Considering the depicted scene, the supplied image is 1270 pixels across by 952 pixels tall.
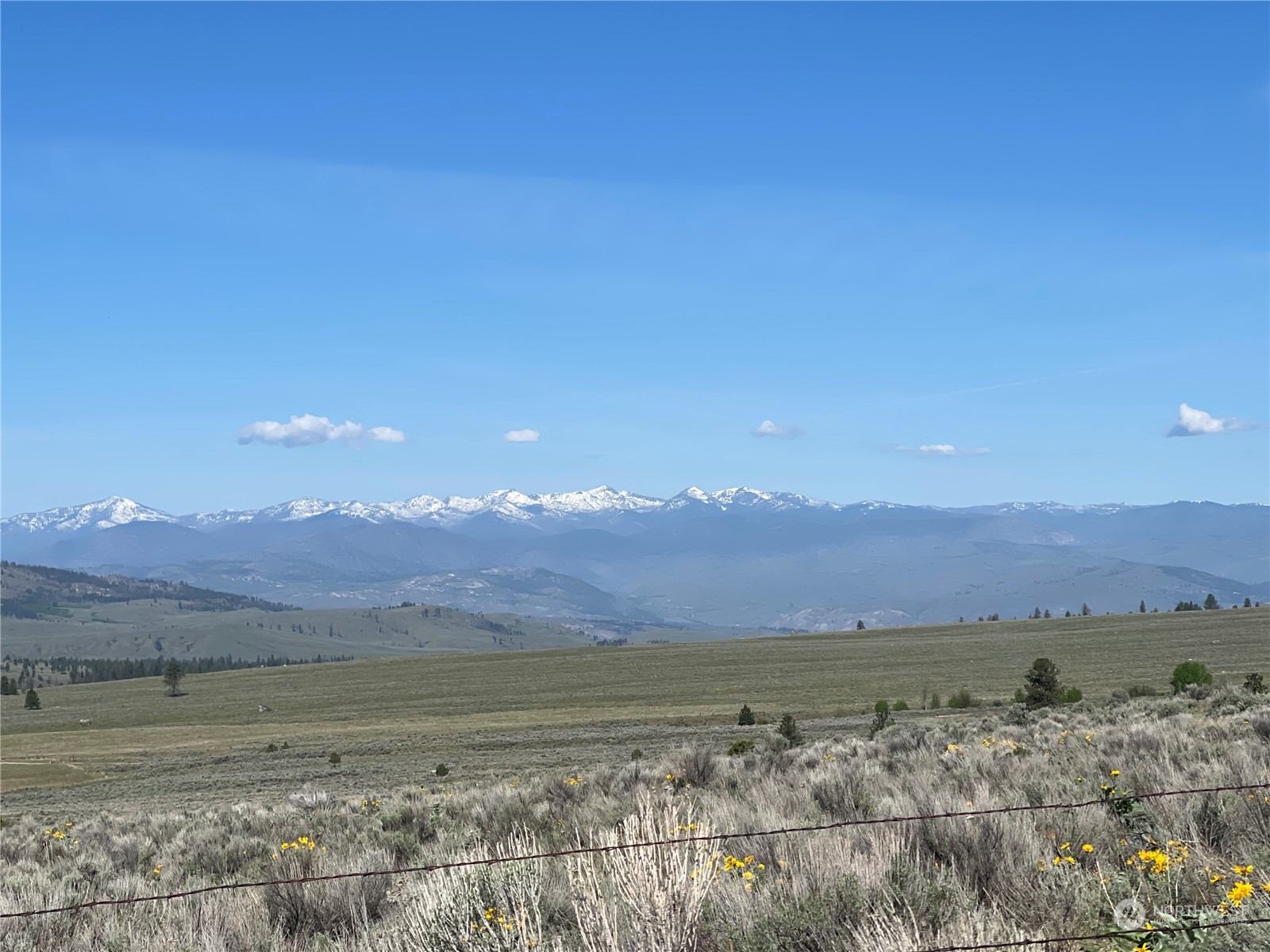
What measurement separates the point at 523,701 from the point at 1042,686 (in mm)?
50077

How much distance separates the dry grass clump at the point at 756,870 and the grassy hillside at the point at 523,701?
62.3ft

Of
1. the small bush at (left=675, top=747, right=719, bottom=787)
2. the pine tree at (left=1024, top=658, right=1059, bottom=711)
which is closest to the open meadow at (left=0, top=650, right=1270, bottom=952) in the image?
the small bush at (left=675, top=747, right=719, bottom=787)

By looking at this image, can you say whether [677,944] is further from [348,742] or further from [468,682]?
[468,682]

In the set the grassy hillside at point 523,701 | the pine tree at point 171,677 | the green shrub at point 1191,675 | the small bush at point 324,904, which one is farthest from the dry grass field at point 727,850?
the pine tree at point 171,677

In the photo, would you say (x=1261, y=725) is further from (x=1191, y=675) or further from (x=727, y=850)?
(x=1191, y=675)

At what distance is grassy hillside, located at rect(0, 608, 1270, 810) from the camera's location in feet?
136

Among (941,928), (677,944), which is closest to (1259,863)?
(941,928)

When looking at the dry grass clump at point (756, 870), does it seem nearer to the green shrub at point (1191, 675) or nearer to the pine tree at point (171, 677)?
the green shrub at point (1191, 675)

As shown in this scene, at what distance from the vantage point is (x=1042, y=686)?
1432 inches

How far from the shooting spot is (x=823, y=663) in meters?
94.6

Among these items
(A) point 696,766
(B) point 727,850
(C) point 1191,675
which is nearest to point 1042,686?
(C) point 1191,675

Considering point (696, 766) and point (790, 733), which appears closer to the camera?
point (696, 766)

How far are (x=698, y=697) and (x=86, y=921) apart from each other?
67170 mm

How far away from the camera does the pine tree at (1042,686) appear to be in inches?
1414
